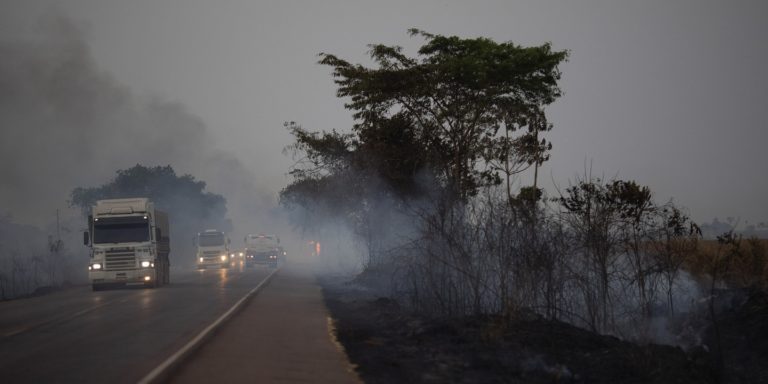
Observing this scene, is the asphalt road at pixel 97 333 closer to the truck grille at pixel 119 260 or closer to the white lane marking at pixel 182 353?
the white lane marking at pixel 182 353

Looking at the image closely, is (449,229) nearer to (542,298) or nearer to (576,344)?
(542,298)

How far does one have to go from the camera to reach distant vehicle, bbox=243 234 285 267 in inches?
2702

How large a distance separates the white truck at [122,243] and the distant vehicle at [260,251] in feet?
109

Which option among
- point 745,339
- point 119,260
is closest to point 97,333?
point 745,339

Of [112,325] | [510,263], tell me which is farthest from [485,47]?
[112,325]

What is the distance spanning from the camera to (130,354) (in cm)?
1348

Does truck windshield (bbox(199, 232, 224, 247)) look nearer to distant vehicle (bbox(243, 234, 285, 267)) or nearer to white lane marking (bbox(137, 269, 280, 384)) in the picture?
distant vehicle (bbox(243, 234, 285, 267))

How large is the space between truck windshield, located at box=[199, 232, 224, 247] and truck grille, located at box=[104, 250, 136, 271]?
3091 centimetres

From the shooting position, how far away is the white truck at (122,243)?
33.9 metres

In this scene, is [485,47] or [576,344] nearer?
[576,344]

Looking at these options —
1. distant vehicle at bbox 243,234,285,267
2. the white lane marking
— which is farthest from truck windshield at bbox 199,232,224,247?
the white lane marking

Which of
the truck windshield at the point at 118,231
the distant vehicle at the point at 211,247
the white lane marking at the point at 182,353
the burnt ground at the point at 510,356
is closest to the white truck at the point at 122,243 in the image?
the truck windshield at the point at 118,231

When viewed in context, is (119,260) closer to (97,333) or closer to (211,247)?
(97,333)

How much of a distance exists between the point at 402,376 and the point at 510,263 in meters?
4.23
